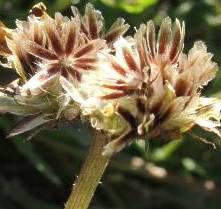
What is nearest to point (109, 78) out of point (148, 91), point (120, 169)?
point (148, 91)

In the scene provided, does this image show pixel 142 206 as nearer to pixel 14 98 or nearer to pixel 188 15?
pixel 188 15

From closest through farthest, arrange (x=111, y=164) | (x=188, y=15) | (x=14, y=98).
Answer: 1. (x=14, y=98)
2. (x=111, y=164)
3. (x=188, y=15)

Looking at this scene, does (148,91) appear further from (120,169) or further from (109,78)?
(120,169)

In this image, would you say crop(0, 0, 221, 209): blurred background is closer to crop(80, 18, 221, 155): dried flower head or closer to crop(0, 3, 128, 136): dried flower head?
crop(0, 3, 128, 136): dried flower head

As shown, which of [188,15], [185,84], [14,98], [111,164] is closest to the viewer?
[185,84]

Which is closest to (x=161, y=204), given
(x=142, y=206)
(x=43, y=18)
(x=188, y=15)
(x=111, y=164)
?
(x=142, y=206)

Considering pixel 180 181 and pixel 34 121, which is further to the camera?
pixel 180 181
